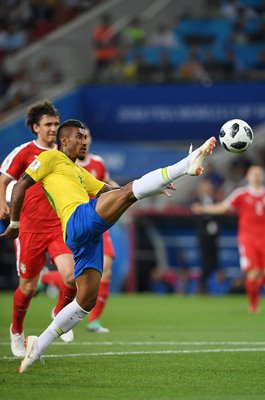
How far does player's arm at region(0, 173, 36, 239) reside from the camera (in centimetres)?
943

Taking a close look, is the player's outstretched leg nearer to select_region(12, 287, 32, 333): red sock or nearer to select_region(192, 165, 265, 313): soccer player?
select_region(12, 287, 32, 333): red sock

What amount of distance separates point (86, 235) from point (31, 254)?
2.00 metres

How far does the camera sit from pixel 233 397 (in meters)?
7.62

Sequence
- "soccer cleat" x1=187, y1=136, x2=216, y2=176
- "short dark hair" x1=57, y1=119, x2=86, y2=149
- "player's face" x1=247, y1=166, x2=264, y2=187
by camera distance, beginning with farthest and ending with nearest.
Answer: "player's face" x1=247, y1=166, x2=264, y2=187 < "short dark hair" x1=57, y1=119, x2=86, y2=149 < "soccer cleat" x1=187, y1=136, x2=216, y2=176

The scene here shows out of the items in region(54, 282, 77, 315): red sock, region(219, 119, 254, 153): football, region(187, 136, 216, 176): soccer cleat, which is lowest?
region(54, 282, 77, 315): red sock

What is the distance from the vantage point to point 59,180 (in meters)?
9.43

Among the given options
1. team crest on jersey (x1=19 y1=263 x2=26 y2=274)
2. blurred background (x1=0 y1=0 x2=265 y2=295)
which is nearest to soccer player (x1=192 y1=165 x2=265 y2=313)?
blurred background (x1=0 y1=0 x2=265 y2=295)

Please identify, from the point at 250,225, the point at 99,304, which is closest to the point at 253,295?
the point at 250,225

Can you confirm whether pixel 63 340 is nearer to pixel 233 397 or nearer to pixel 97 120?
pixel 233 397

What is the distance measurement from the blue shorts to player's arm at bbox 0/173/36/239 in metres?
0.66

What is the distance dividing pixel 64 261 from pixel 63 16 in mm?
20287

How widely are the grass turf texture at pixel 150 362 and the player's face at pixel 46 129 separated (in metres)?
2.24

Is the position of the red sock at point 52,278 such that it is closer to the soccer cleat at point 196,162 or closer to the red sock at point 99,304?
the red sock at point 99,304

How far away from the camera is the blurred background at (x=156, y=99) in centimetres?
2355
